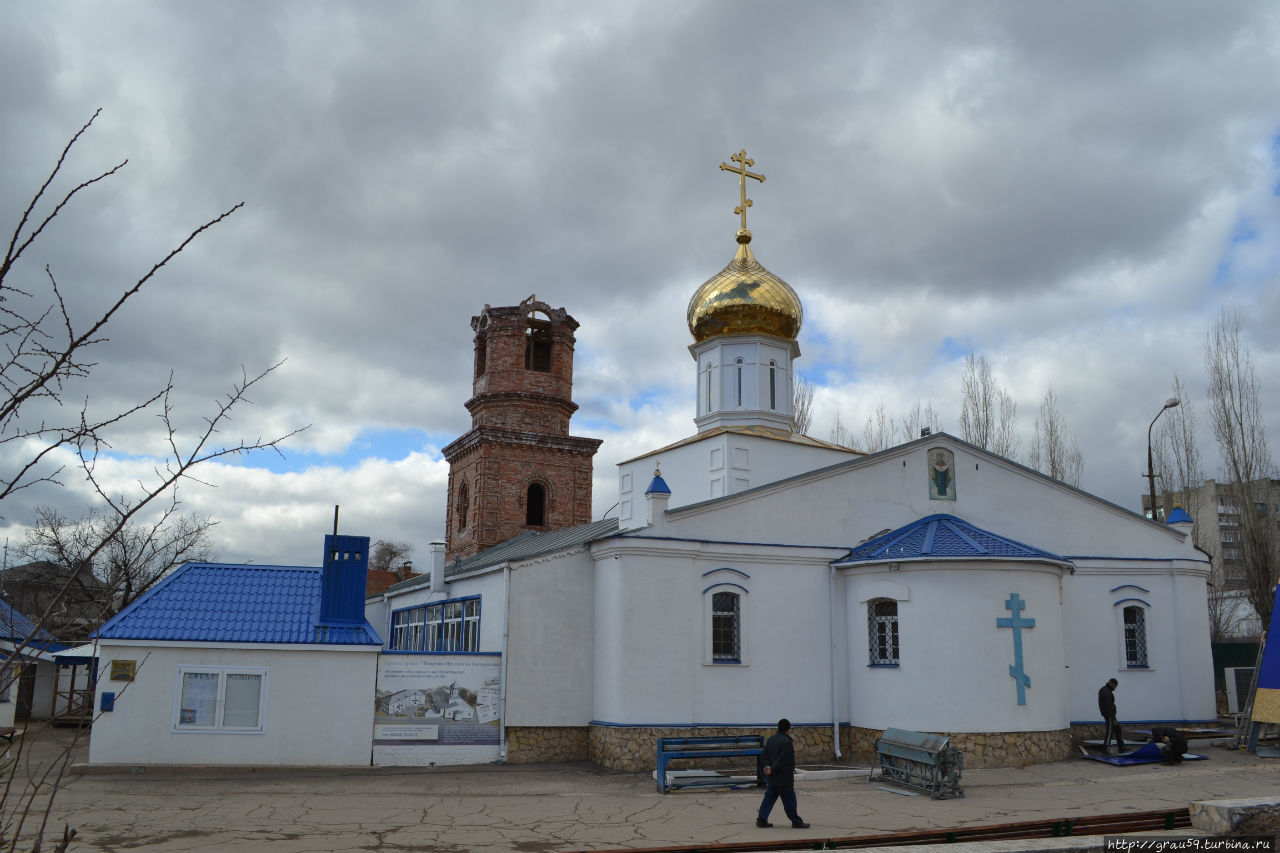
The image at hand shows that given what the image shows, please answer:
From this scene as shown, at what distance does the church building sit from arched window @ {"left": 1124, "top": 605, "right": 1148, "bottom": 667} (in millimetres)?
40

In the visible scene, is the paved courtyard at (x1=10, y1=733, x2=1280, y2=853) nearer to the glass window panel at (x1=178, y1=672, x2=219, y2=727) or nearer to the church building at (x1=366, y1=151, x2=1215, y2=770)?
the glass window panel at (x1=178, y1=672, x2=219, y2=727)

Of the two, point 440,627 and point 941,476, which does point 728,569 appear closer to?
point 941,476

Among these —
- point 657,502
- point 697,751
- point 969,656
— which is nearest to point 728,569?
point 657,502

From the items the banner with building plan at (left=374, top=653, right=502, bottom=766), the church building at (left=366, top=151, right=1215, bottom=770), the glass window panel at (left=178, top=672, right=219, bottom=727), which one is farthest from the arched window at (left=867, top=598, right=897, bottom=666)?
the glass window panel at (left=178, top=672, right=219, bottom=727)

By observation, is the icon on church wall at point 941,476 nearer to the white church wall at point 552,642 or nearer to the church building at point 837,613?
the church building at point 837,613

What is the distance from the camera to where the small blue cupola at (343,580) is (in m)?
16.8

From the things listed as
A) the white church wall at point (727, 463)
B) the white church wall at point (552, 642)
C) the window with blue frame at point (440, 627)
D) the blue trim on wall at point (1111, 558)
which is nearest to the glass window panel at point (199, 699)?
the white church wall at point (552, 642)

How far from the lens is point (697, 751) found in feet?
47.0

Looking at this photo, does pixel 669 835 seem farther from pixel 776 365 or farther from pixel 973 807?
pixel 776 365

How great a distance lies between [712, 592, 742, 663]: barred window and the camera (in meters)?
17.1

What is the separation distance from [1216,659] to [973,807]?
16.9 meters

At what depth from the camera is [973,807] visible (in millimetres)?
12234

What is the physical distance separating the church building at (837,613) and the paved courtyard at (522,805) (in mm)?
1099

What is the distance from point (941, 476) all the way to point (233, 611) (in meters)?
12.9
